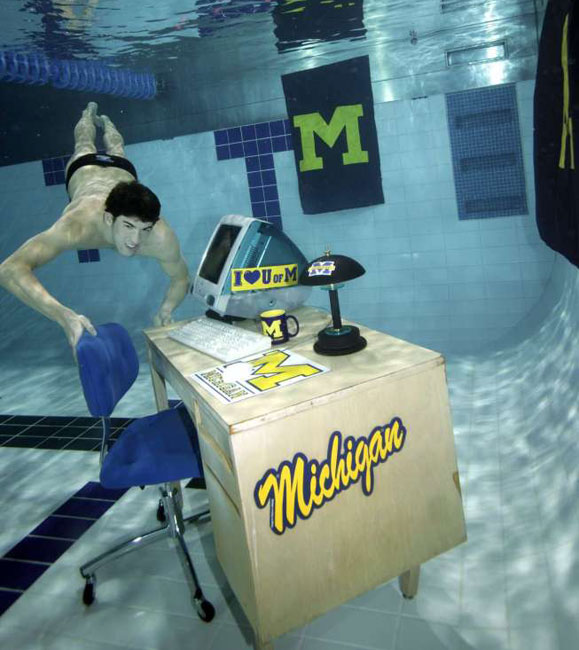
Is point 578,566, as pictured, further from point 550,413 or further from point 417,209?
point 417,209

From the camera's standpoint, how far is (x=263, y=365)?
1.52 meters

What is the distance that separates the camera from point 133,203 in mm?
Result: 2039

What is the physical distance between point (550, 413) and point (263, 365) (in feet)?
5.11

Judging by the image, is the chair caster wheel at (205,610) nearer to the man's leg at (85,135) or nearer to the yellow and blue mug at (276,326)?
the yellow and blue mug at (276,326)

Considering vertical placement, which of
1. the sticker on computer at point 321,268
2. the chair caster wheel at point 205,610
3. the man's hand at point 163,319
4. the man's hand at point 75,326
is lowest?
the chair caster wheel at point 205,610

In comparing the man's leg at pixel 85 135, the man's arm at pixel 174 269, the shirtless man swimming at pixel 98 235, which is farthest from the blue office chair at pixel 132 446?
the man's leg at pixel 85 135

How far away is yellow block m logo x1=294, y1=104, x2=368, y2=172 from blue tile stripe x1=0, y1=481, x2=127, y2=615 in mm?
3468

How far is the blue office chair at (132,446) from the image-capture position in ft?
5.20

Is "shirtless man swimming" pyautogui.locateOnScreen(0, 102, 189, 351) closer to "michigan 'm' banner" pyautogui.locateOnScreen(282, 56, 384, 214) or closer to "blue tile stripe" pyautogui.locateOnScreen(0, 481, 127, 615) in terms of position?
"blue tile stripe" pyautogui.locateOnScreen(0, 481, 127, 615)

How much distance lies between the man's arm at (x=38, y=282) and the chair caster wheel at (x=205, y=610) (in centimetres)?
90

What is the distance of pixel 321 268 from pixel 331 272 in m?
0.05

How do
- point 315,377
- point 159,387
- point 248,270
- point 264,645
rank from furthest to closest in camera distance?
point 159,387 < point 248,270 < point 315,377 < point 264,645

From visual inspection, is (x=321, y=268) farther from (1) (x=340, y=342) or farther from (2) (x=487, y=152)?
(2) (x=487, y=152)

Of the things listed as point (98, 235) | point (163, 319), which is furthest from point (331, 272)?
point (98, 235)
